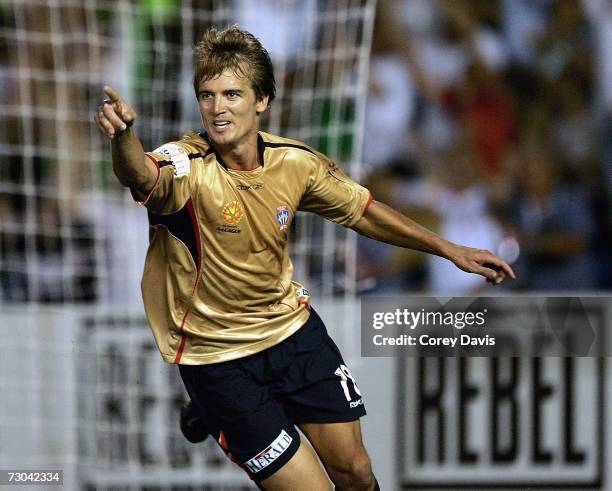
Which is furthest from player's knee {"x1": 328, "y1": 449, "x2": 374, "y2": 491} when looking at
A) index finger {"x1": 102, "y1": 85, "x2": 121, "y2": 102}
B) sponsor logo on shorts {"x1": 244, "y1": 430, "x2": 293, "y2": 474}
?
index finger {"x1": 102, "y1": 85, "x2": 121, "y2": 102}

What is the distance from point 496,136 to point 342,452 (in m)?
3.19

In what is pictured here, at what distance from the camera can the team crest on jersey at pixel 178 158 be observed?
3666mm

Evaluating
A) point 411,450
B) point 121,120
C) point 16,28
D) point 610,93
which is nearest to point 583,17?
point 610,93

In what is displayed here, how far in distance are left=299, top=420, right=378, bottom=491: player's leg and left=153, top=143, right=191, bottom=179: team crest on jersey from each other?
1056 mm

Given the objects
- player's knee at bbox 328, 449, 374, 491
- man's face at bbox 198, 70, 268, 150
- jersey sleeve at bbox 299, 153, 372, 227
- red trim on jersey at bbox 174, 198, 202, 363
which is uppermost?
man's face at bbox 198, 70, 268, 150

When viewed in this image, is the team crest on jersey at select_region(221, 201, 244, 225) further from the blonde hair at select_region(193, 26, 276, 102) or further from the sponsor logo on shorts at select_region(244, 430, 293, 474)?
the sponsor logo on shorts at select_region(244, 430, 293, 474)

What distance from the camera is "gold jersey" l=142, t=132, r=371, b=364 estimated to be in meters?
3.78

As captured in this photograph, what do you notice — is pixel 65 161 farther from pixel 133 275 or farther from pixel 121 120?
pixel 121 120

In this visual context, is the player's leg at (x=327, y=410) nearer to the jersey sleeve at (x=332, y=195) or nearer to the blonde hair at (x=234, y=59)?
the jersey sleeve at (x=332, y=195)

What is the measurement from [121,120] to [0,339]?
282 cm

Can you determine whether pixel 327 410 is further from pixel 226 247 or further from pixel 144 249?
pixel 144 249

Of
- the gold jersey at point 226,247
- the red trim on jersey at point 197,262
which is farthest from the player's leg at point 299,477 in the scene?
the red trim on jersey at point 197,262

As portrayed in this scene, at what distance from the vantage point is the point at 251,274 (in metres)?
3.95

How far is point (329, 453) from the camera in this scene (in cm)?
411
